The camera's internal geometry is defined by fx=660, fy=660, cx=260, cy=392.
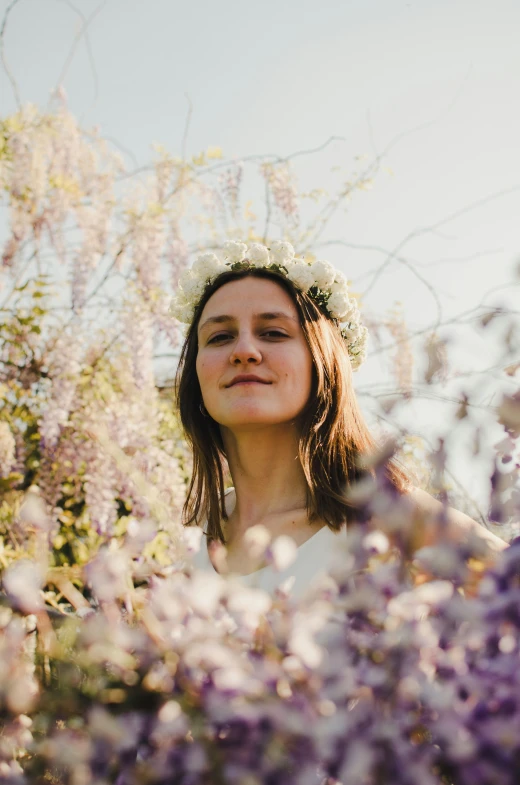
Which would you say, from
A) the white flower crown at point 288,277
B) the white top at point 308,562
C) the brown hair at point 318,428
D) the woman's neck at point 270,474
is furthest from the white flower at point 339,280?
the white top at point 308,562

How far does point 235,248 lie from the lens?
244 centimetres

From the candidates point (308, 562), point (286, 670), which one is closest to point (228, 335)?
point (308, 562)

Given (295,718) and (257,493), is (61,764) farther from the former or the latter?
(257,493)

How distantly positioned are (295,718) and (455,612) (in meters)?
0.12

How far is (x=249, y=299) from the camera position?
212 cm

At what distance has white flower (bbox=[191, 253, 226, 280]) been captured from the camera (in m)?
2.42

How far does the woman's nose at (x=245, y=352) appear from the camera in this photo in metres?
1.89

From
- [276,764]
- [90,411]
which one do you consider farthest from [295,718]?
[90,411]

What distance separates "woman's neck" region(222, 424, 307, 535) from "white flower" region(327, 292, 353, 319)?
482 millimetres

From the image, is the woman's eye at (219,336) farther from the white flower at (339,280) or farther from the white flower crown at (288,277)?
the white flower at (339,280)

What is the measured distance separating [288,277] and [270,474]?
2.21 feet

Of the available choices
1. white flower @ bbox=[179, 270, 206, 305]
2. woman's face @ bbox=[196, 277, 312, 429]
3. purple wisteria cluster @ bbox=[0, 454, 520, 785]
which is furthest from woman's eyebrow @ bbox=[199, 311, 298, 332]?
purple wisteria cluster @ bbox=[0, 454, 520, 785]

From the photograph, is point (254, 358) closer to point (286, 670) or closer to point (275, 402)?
point (275, 402)

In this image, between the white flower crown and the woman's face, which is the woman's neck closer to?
the woman's face
